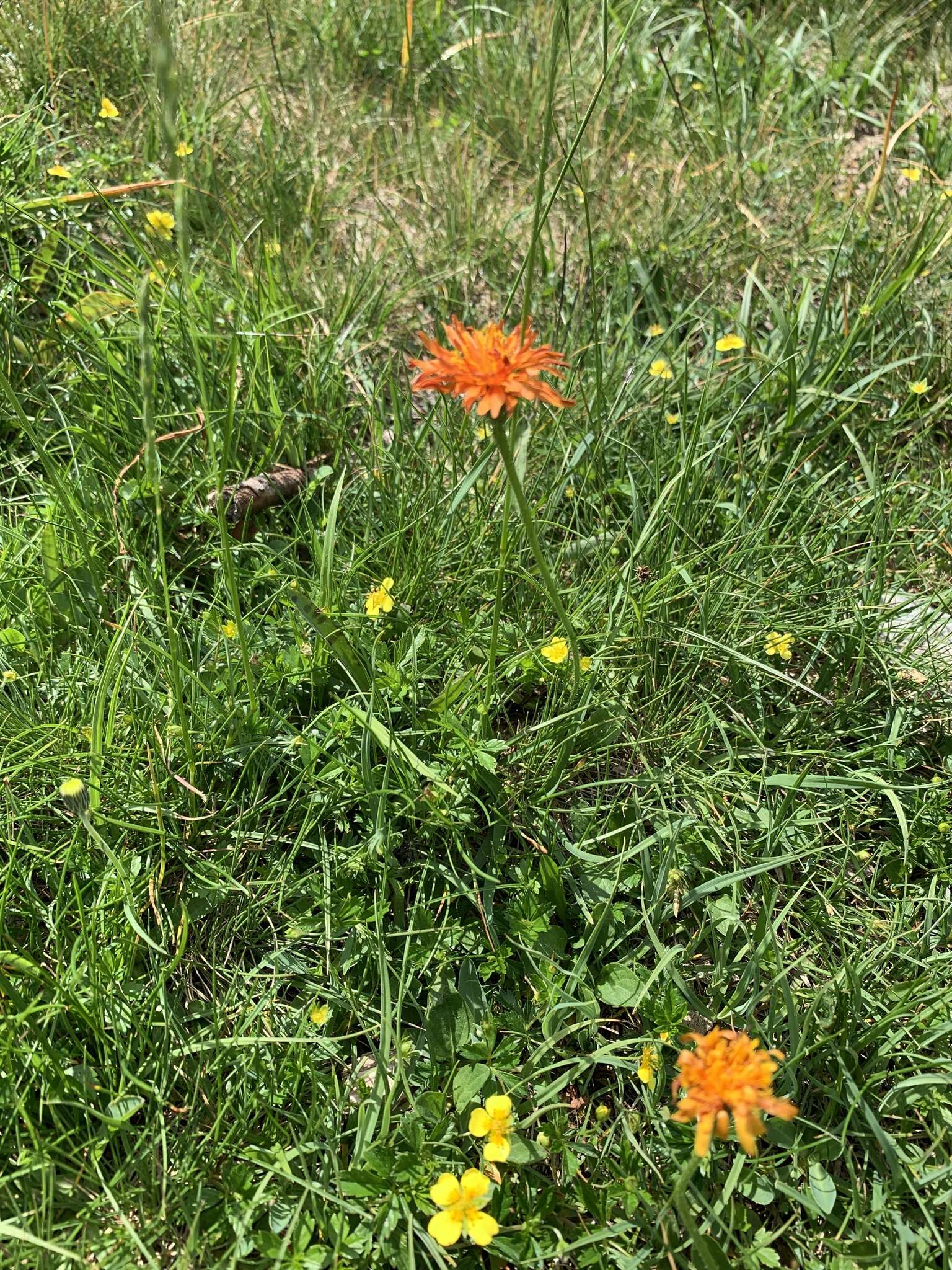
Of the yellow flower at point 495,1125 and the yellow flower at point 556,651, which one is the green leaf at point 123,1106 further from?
the yellow flower at point 556,651

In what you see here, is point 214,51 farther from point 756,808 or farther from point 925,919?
point 925,919

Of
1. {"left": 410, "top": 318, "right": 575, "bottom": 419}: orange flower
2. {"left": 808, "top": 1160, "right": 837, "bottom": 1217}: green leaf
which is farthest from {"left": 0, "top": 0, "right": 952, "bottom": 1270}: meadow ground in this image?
{"left": 410, "top": 318, "right": 575, "bottom": 419}: orange flower

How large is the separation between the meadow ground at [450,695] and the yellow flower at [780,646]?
19 millimetres

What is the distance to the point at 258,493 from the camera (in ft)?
6.59

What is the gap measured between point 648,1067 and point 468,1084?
10.2 inches

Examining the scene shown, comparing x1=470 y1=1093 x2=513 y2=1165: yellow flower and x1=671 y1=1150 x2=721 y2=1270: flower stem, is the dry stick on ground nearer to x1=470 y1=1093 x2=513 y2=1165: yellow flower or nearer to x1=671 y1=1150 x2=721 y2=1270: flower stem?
x1=470 y1=1093 x2=513 y2=1165: yellow flower

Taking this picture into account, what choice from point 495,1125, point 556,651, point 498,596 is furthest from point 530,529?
point 495,1125

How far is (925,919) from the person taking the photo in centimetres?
156

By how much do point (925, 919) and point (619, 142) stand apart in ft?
7.42

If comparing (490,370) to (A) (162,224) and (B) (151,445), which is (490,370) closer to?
(B) (151,445)

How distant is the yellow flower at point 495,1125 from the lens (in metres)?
1.29

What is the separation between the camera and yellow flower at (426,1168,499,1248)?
3.97 ft

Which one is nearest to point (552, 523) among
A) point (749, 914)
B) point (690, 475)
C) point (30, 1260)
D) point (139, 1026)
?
point (690, 475)

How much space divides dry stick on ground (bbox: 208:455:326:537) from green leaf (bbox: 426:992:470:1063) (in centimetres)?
99
